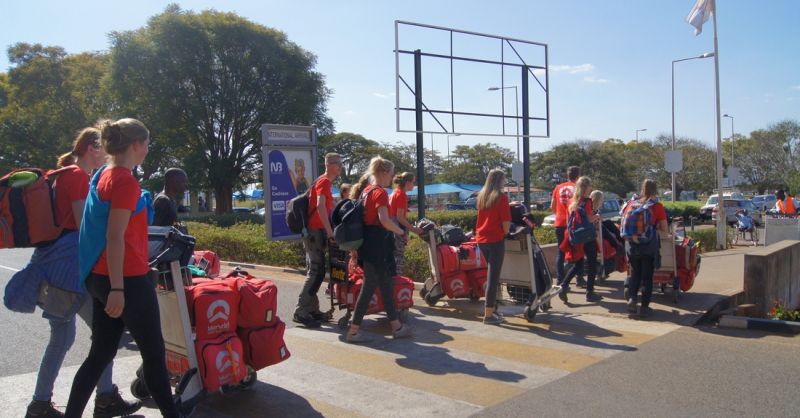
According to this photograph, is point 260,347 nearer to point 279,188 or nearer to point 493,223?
point 493,223

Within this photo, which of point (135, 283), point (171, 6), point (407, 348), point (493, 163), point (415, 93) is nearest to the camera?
point (135, 283)

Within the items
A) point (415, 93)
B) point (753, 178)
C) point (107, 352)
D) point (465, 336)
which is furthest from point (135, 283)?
point (753, 178)

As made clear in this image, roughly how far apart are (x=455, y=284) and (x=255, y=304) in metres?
3.95

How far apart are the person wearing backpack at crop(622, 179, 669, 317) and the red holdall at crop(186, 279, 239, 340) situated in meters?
4.88

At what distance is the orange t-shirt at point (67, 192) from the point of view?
160 inches

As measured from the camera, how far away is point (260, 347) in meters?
4.48

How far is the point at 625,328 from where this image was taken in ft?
22.5

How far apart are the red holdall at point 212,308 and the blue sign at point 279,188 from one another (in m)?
6.73

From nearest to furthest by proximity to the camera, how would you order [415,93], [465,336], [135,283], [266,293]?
[135,283] → [266,293] → [465,336] → [415,93]

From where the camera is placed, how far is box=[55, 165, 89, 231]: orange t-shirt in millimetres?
4066

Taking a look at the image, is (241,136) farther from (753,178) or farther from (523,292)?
(753,178)

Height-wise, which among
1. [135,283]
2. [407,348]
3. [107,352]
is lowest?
[407,348]

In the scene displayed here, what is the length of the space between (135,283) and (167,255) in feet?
1.71

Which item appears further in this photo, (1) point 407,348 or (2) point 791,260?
(2) point 791,260
